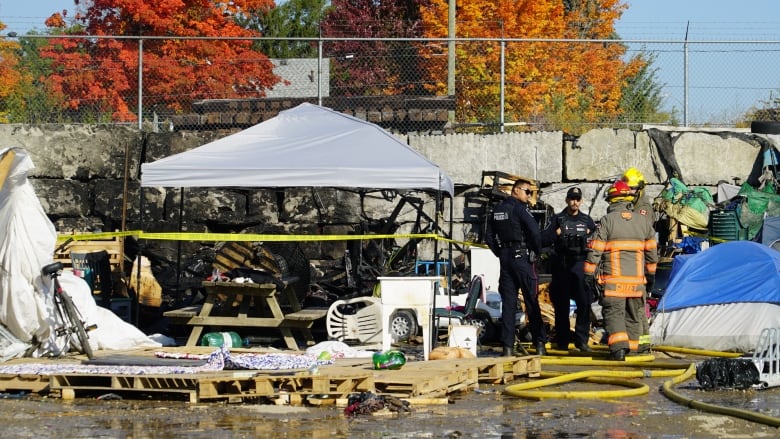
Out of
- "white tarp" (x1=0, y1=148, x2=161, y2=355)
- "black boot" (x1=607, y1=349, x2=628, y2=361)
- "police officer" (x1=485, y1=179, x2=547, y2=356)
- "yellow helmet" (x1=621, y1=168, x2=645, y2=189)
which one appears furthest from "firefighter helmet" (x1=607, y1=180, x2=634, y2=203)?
"white tarp" (x1=0, y1=148, x2=161, y2=355)

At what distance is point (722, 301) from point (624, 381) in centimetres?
337

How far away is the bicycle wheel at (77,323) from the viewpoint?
1212 centimetres

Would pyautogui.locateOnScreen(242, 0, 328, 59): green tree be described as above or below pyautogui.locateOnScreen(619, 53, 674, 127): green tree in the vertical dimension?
above

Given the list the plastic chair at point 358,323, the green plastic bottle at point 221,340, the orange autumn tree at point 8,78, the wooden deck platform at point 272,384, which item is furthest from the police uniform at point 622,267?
the orange autumn tree at point 8,78

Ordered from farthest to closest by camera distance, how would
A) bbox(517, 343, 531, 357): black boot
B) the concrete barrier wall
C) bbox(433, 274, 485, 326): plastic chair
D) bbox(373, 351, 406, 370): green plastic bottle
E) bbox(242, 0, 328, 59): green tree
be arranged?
bbox(242, 0, 328, 59): green tree < the concrete barrier wall < bbox(433, 274, 485, 326): plastic chair < bbox(517, 343, 531, 357): black boot < bbox(373, 351, 406, 370): green plastic bottle

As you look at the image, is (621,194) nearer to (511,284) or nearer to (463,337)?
(511,284)

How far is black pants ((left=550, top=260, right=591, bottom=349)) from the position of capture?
13867mm

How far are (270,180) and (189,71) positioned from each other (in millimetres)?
8195

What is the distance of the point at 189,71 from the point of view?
21.3 meters

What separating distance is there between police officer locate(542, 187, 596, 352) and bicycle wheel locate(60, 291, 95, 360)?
17.0ft

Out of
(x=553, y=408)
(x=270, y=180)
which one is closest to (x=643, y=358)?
(x=553, y=408)

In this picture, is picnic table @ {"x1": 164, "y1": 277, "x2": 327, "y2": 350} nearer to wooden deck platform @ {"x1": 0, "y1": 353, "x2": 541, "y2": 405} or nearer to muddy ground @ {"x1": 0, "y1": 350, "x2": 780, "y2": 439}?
wooden deck platform @ {"x1": 0, "y1": 353, "x2": 541, "y2": 405}

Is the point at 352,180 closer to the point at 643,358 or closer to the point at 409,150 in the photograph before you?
the point at 409,150

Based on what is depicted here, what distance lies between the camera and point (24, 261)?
1257cm
